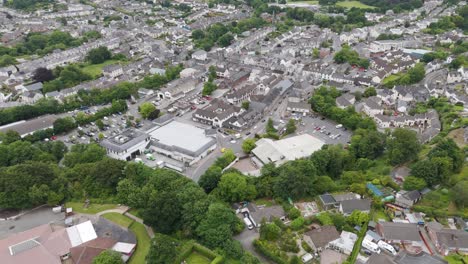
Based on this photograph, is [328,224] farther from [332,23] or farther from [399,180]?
[332,23]

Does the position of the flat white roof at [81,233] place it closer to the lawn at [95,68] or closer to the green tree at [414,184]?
the green tree at [414,184]

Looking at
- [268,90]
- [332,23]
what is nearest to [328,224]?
[268,90]

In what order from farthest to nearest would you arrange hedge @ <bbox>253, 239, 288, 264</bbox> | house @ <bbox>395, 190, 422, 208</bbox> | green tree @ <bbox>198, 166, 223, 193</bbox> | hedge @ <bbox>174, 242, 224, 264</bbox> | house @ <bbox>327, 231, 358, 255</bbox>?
1. green tree @ <bbox>198, 166, 223, 193</bbox>
2. house @ <bbox>395, 190, 422, 208</bbox>
3. house @ <bbox>327, 231, 358, 255</bbox>
4. hedge @ <bbox>253, 239, 288, 264</bbox>
5. hedge @ <bbox>174, 242, 224, 264</bbox>

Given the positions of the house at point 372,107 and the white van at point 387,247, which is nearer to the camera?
the white van at point 387,247

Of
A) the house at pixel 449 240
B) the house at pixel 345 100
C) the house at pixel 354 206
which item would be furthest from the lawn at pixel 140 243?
the house at pixel 345 100

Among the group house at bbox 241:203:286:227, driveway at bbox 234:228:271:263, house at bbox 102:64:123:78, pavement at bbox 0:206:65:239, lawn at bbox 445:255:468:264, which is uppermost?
lawn at bbox 445:255:468:264

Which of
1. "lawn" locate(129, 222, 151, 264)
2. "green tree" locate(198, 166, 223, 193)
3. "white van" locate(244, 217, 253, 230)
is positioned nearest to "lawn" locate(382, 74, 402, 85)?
"green tree" locate(198, 166, 223, 193)

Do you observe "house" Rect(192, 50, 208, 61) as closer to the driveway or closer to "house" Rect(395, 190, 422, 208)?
the driveway
